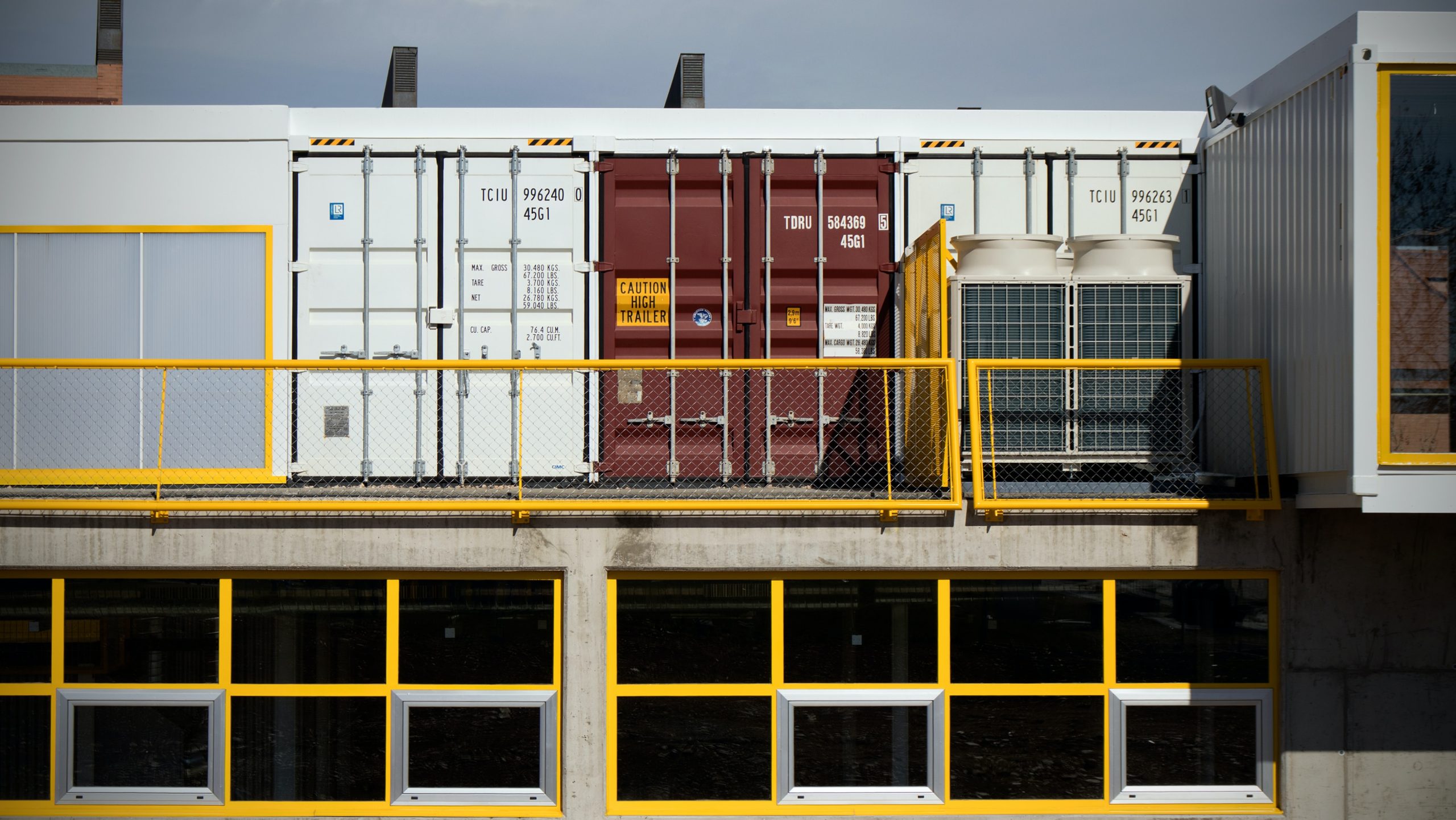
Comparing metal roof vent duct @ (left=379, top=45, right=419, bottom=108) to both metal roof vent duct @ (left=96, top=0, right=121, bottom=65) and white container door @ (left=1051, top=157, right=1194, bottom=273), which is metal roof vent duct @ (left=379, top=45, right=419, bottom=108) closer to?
white container door @ (left=1051, top=157, right=1194, bottom=273)

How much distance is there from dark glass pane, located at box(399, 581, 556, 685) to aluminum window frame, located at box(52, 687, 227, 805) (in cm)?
135

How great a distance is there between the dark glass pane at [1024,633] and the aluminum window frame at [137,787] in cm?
525

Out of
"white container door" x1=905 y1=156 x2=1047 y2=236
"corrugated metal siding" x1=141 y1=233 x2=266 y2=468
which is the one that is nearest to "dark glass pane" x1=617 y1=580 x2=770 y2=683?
"white container door" x1=905 y1=156 x2=1047 y2=236

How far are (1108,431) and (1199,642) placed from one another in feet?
5.38

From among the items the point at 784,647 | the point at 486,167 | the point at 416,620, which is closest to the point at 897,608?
the point at 784,647

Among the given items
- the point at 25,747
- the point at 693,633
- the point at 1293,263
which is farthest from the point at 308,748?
the point at 1293,263

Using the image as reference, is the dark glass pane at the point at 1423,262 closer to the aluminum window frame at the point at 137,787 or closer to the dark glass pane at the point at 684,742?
the dark glass pane at the point at 684,742

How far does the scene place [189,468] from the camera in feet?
30.5

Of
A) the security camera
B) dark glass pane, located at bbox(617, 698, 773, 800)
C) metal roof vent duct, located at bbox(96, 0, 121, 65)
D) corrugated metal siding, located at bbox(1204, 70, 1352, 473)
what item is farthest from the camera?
metal roof vent duct, located at bbox(96, 0, 121, 65)

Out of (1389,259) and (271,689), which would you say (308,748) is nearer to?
(271,689)

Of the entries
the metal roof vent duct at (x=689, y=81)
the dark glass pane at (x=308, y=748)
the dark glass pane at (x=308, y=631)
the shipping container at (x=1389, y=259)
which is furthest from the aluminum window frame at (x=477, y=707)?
the metal roof vent duct at (x=689, y=81)

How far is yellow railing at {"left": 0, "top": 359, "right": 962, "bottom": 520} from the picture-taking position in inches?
362

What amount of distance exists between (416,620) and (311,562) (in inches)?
33.0

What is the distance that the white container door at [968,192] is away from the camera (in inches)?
384
